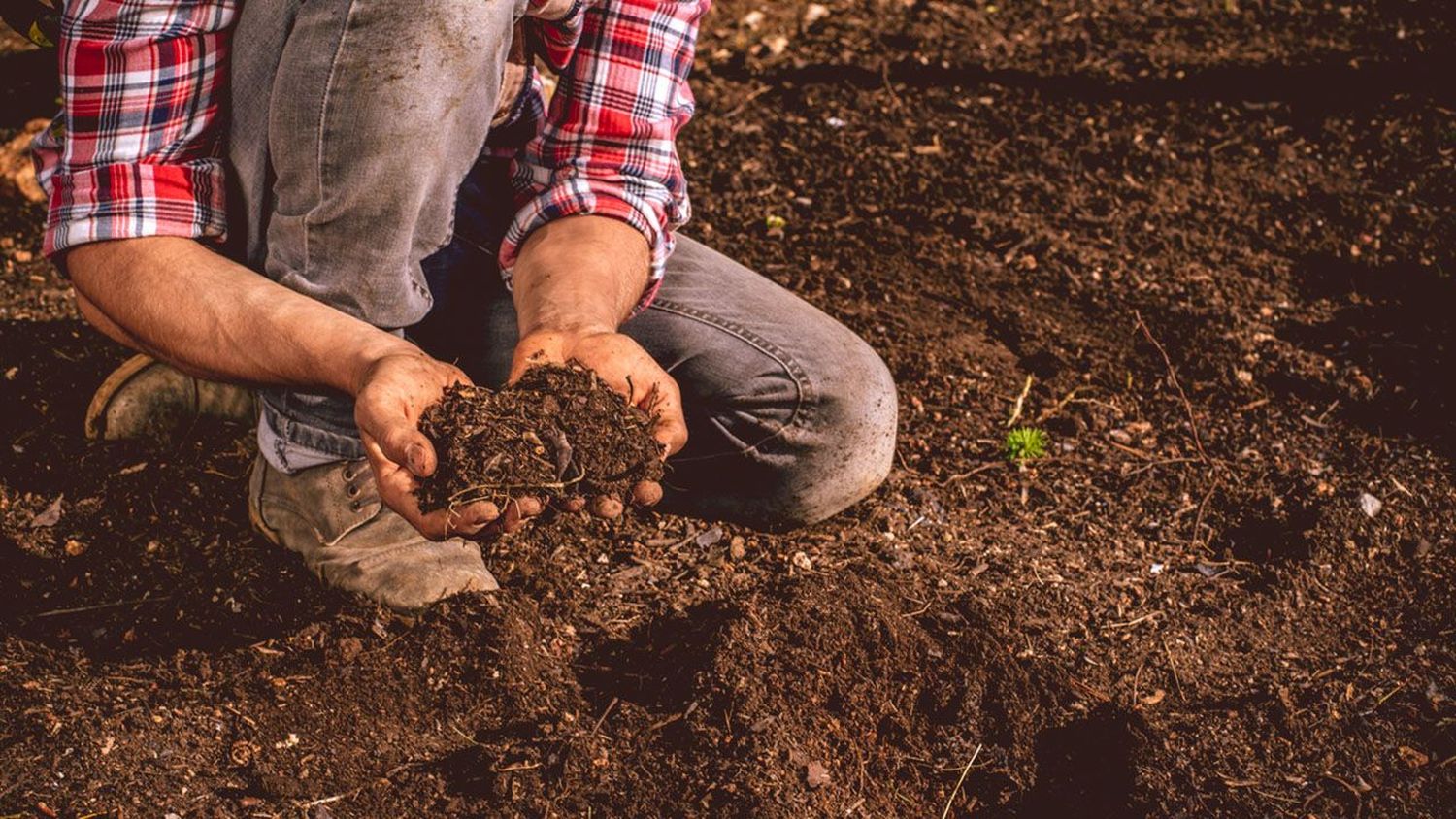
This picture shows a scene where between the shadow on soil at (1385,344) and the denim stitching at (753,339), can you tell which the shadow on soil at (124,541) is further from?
the shadow on soil at (1385,344)

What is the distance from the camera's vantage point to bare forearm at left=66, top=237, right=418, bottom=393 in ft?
6.20

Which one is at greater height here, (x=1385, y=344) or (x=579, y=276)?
(x=579, y=276)

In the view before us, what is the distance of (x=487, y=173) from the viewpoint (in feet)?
8.53

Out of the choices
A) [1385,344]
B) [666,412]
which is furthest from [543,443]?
[1385,344]

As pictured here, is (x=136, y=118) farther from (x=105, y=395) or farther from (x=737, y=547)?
(x=737, y=547)

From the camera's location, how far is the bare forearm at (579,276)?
212 cm

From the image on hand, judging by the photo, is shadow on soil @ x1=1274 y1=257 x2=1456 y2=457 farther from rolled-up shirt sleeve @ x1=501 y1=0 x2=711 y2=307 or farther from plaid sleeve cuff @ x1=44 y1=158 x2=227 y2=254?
plaid sleeve cuff @ x1=44 y1=158 x2=227 y2=254

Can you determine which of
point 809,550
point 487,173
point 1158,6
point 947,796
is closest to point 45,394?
point 487,173

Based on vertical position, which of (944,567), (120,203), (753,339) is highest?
(120,203)

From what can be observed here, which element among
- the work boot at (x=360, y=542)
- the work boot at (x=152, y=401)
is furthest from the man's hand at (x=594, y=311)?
the work boot at (x=152, y=401)

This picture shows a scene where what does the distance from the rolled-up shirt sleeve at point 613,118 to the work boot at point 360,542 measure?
1.88 ft

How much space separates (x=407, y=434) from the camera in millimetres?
1771

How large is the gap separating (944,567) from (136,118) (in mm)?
1817

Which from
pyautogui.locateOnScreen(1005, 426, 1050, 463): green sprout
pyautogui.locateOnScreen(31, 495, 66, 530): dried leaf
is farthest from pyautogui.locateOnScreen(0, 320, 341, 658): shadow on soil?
pyautogui.locateOnScreen(1005, 426, 1050, 463): green sprout
